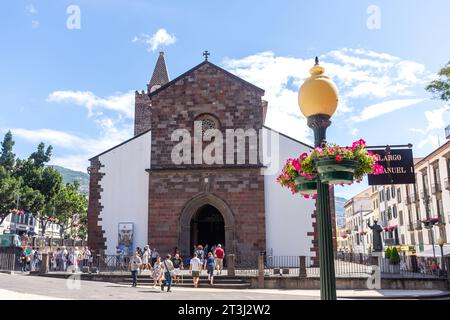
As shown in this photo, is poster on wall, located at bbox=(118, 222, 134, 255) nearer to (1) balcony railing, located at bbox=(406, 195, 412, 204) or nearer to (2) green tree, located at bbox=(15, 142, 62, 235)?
(2) green tree, located at bbox=(15, 142, 62, 235)

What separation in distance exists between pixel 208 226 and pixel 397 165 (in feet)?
46.1

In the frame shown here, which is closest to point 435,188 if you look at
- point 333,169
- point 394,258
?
point 394,258

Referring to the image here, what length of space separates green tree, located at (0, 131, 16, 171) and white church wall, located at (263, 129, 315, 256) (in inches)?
1377

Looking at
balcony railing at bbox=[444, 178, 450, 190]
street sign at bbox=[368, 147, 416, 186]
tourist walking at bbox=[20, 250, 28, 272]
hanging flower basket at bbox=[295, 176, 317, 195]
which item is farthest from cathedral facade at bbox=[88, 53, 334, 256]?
hanging flower basket at bbox=[295, 176, 317, 195]

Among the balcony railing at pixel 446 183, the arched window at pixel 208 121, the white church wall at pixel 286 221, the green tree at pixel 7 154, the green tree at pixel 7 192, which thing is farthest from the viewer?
the green tree at pixel 7 154

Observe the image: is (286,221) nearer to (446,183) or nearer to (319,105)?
(446,183)

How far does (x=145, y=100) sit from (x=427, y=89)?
29.2m

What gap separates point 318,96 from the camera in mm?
5078

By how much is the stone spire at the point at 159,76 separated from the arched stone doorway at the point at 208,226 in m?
19.0

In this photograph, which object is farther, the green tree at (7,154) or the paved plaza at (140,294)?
the green tree at (7,154)

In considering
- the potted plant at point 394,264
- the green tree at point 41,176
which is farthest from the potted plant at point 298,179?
the green tree at point 41,176

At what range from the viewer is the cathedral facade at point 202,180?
22828mm

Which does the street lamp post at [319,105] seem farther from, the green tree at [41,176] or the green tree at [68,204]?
the green tree at [68,204]
